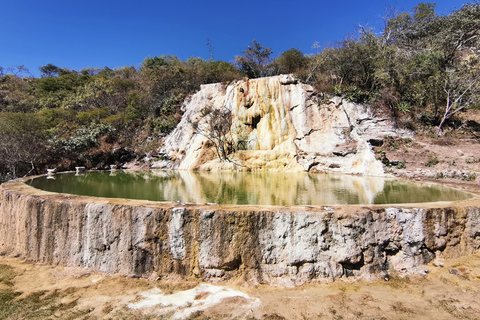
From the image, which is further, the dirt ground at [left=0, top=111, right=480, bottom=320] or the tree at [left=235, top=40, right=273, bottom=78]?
the tree at [left=235, top=40, right=273, bottom=78]

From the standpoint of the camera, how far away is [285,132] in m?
16.9

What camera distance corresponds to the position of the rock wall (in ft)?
14.6

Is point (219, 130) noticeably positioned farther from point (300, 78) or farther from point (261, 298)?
point (261, 298)

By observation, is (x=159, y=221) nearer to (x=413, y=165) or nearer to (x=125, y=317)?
(x=125, y=317)

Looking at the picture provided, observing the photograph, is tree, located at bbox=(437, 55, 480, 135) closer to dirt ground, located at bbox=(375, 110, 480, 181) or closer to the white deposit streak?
dirt ground, located at bbox=(375, 110, 480, 181)

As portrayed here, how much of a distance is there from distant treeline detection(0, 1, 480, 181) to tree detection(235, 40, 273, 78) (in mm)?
84

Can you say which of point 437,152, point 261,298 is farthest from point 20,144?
point 437,152

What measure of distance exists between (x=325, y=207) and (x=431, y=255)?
7.41 feet

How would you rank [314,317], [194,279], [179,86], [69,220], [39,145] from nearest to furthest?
[314,317]
[194,279]
[69,220]
[39,145]
[179,86]

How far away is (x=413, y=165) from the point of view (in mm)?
12500

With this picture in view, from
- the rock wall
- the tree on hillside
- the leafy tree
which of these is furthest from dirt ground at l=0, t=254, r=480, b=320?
the leafy tree

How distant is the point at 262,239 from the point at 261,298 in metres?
0.91

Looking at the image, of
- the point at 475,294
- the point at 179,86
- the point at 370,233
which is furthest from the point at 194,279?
the point at 179,86

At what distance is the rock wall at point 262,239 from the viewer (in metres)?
4.44
